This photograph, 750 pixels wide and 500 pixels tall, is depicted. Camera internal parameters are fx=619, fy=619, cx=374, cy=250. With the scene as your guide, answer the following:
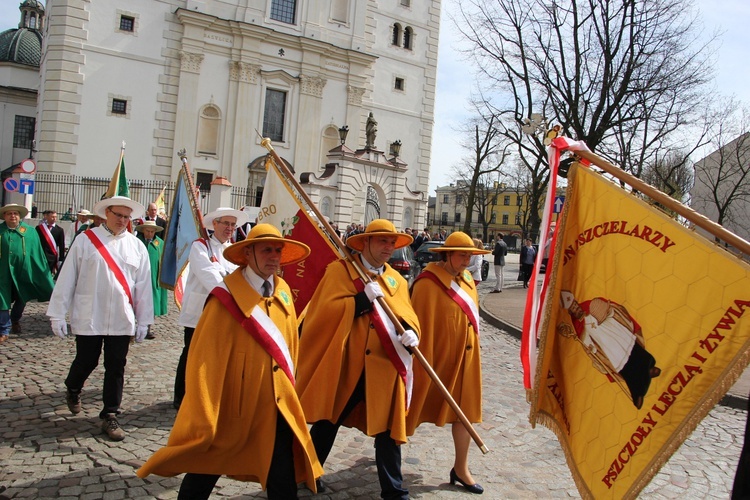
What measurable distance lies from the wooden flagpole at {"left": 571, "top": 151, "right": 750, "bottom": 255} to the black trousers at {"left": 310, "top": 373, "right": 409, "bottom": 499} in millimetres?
2196

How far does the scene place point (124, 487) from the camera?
14.2ft

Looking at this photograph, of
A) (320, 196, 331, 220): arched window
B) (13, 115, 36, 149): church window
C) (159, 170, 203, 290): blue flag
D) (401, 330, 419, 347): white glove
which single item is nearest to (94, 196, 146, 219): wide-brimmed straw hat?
(159, 170, 203, 290): blue flag

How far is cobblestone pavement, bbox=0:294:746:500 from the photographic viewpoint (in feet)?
14.7

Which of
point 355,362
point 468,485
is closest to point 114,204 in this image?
point 355,362

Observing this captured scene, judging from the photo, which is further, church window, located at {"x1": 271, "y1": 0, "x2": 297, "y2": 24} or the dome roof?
the dome roof

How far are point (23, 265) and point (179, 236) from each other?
390 cm

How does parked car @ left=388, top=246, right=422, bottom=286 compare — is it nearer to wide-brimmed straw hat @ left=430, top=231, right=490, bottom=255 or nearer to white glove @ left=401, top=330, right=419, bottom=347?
wide-brimmed straw hat @ left=430, top=231, right=490, bottom=255

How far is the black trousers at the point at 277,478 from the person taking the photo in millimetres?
3406

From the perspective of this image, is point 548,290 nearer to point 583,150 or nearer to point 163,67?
point 583,150

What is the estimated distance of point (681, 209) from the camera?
290 cm

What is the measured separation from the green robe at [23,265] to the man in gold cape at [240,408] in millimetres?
7051

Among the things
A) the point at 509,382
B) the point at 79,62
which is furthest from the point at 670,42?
A: the point at 79,62

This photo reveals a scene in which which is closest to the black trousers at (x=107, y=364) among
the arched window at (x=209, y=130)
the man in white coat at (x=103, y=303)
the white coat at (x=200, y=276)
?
the man in white coat at (x=103, y=303)

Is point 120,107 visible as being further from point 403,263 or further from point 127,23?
point 403,263
